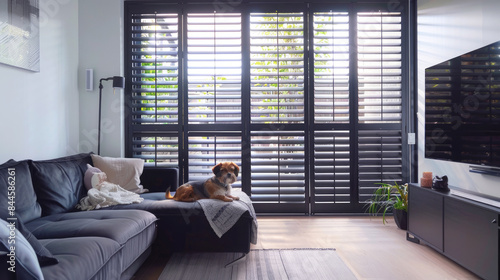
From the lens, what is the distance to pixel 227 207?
2.46 m

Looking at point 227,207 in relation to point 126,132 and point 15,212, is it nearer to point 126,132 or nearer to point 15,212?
point 15,212

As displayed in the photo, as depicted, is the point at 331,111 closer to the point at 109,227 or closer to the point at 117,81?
the point at 117,81

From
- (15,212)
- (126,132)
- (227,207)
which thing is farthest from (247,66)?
(15,212)

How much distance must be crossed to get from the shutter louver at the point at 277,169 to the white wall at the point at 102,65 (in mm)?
1614

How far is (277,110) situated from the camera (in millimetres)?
3713

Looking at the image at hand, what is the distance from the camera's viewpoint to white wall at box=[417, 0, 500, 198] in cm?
249

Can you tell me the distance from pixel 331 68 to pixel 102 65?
2667 millimetres

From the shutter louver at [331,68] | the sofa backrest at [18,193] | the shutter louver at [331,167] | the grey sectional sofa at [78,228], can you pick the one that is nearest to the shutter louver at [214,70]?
the shutter louver at [331,68]

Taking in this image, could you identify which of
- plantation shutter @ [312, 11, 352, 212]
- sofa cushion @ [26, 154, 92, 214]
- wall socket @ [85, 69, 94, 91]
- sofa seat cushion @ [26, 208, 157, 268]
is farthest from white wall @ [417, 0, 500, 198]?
wall socket @ [85, 69, 94, 91]

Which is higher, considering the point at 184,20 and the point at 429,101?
the point at 184,20

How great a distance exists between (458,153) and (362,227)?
1.23m

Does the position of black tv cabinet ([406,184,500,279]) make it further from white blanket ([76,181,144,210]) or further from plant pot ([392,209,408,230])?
white blanket ([76,181,144,210])

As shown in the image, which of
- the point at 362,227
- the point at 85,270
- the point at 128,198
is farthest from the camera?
the point at 362,227

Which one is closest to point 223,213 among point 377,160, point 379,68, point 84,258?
point 84,258
